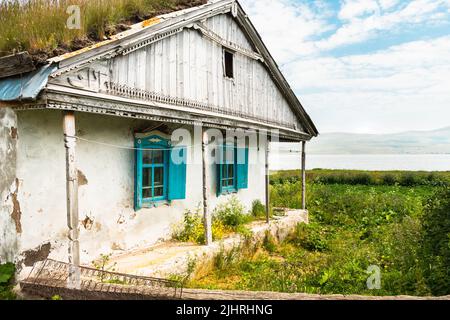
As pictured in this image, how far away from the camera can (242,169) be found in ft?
37.7

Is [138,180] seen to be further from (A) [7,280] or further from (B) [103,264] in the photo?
(A) [7,280]

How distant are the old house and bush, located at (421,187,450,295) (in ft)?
13.4

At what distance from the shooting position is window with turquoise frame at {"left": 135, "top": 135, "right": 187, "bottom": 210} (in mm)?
7535

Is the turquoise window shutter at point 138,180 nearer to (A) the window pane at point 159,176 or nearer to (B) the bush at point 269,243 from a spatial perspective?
(A) the window pane at point 159,176

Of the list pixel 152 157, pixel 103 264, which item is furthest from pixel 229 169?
pixel 103 264

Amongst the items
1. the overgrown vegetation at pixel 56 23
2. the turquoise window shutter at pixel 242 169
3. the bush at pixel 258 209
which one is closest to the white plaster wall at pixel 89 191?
the overgrown vegetation at pixel 56 23

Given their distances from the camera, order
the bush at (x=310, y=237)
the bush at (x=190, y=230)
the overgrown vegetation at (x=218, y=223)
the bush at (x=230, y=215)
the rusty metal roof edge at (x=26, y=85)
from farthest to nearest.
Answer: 1. the bush at (x=310, y=237)
2. the bush at (x=230, y=215)
3. the overgrown vegetation at (x=218, y=223)
4. the bush at (x=190, y=230)
5. the rusty metal roof edge at (x=26, y=85)

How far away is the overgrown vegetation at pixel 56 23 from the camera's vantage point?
17.4 feet

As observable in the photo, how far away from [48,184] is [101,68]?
2019 millimetres

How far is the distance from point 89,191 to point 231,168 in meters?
5.35

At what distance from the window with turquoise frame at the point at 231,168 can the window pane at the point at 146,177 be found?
9.07ft

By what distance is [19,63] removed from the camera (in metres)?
4.97

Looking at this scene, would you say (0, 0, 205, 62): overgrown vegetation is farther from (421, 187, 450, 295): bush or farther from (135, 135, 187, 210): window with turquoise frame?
(421, 187, 450, 295): bush
